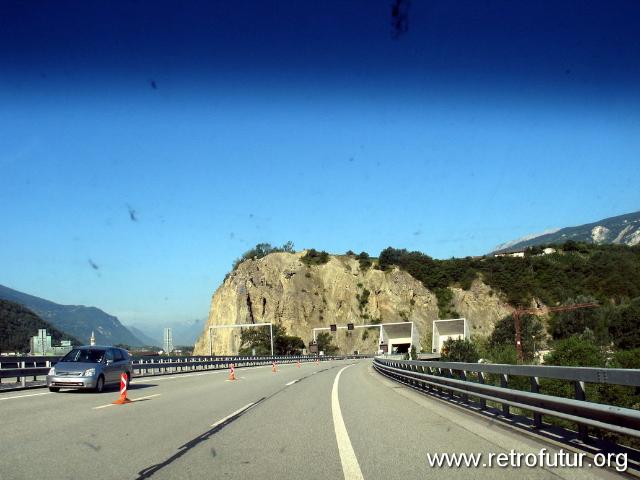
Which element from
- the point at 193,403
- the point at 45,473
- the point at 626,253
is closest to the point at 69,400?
the point at 193,403

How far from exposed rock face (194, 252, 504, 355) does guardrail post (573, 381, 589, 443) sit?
131m

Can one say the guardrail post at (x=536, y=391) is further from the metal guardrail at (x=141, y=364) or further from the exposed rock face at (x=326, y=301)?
the exposed rock face at (x=326, y=301)

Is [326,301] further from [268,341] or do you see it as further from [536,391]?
[536,391]

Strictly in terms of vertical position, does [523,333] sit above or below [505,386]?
below

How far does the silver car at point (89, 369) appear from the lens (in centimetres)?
1995

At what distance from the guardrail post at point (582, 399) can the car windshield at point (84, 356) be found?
16.7 m

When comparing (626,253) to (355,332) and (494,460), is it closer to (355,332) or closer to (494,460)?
(355,332)

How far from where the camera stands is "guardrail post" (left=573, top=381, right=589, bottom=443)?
834cm

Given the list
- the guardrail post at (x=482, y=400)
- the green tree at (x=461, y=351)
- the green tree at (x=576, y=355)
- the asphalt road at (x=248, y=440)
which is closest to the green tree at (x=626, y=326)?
the green tree at (x=576, y=355)

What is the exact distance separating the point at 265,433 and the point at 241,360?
50.7 m

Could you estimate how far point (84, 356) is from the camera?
21516 millimetres

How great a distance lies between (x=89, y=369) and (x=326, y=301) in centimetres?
12606

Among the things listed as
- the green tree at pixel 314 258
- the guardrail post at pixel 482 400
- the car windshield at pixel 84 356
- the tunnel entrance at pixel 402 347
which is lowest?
the tunnel entrance at pixel 402 347

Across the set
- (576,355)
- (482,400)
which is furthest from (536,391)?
(576,355)
